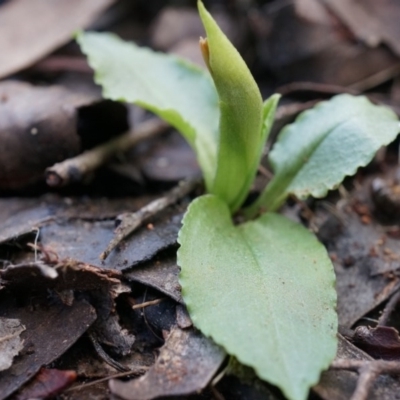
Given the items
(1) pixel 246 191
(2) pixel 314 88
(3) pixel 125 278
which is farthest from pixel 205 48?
(2) pixel 314 88

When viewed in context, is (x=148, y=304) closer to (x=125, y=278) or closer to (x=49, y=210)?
(x=125, y=278)

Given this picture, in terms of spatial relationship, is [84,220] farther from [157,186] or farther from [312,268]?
[312,268]

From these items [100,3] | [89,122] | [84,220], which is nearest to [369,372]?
[84,220]

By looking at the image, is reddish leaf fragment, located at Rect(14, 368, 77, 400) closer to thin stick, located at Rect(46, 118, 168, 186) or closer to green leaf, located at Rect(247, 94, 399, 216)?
thin stick, located at Rect(46, 118, 168, 186)

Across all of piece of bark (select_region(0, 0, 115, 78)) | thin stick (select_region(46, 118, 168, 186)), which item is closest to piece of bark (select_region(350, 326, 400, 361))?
thin stick (select_region(46, 118, 168, 186))

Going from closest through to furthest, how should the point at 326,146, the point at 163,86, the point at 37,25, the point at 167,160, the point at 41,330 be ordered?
1. the point at 41,330
2. the point at 326,146
3. the point at 163,86
4. the point at 167,160
5. the point at 37,25

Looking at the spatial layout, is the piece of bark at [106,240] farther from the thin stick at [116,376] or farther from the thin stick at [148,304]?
the thin stick at [116,376]
